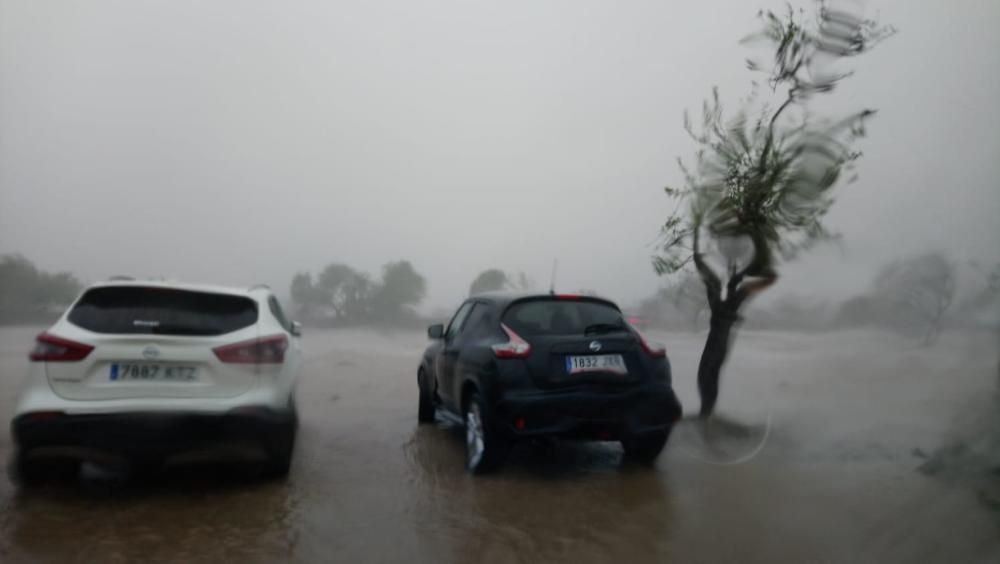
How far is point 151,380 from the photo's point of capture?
16.5ft

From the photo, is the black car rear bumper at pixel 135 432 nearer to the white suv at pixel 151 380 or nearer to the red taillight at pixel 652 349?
the white suv at pixel 151 380

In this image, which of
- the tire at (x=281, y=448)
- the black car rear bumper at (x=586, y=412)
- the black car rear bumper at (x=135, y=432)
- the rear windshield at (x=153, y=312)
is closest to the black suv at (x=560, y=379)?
the black car rear bumper at (x=586, y=412)

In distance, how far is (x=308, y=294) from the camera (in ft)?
62.6

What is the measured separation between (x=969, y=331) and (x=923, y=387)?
0.61 meters

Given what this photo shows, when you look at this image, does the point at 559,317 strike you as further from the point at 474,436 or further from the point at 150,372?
the point at 150,372

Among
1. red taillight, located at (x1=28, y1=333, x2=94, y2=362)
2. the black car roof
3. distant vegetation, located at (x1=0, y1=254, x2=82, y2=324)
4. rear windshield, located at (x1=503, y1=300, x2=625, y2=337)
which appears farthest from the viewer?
distant vegetation, located at (x1=0, y1=254, x2=82, y2=324)

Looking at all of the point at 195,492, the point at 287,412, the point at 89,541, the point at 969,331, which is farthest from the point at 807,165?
the point at 89,541

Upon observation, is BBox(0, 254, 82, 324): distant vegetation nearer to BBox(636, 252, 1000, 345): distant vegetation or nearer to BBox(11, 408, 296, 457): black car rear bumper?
BBox(11, 408, 296, 457): black car rear bumper

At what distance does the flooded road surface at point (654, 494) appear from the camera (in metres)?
4.20

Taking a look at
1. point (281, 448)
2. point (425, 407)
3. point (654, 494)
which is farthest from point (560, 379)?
point (425, 407)

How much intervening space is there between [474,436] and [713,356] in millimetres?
3056

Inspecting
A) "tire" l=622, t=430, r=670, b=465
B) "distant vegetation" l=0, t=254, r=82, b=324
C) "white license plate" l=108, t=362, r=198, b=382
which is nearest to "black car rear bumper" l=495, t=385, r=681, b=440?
"tire" l=622, t=430, r=670, b=465

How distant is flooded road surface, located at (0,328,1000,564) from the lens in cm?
420

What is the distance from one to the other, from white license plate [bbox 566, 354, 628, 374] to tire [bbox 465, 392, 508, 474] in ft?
2.55
